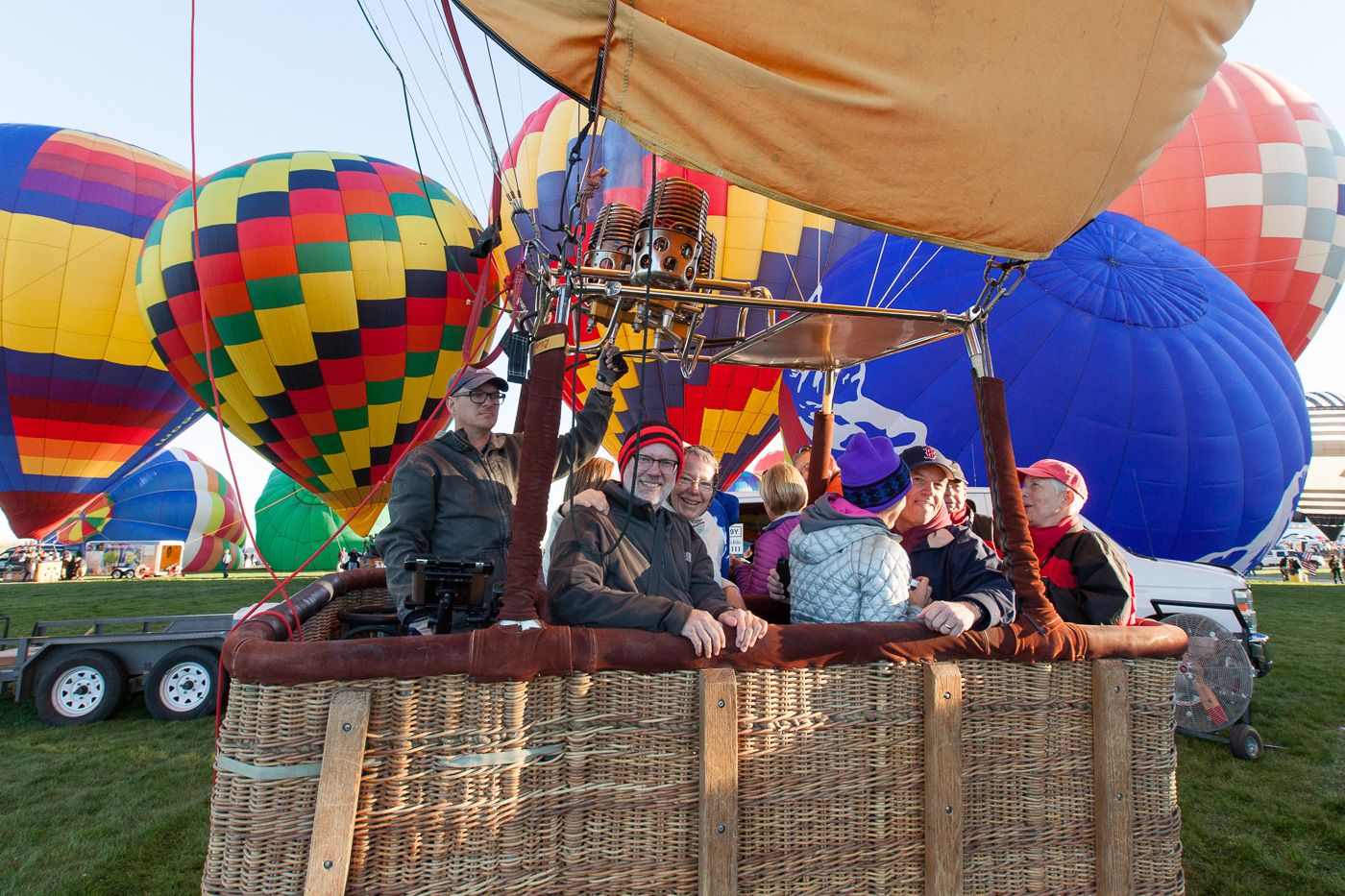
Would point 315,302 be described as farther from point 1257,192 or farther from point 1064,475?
point 1257,192

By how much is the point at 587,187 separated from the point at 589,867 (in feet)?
5.04

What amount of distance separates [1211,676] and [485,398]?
405 cm

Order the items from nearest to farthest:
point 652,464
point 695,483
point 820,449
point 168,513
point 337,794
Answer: point 337,794 → point 652,464 → point 695,483 → point 820,449 → point 168,513

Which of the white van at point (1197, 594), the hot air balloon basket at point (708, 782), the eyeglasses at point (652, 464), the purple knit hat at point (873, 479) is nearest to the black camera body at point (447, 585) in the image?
the hot air balloon basket at point (708, 782)

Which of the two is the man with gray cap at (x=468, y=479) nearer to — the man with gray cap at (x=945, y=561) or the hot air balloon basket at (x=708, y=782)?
the hot air balloon basket at (x=708, y=782)

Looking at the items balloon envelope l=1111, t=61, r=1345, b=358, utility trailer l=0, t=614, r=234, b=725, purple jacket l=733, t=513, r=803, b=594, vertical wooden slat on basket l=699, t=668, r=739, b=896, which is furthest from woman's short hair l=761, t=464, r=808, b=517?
balloon envelope l=1111, t=61, r=1345, b=358

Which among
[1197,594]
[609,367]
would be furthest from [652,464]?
[1197,594]

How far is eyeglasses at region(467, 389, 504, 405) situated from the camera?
2.72 m

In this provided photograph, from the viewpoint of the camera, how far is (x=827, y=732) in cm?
169

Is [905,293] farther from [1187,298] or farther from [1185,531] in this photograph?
[1185,531]

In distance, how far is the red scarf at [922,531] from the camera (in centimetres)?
239

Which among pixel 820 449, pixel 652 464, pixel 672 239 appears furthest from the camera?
pixel 820 449

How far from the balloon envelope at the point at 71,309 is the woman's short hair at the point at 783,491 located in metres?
12.2

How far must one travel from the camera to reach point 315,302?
1000cm
